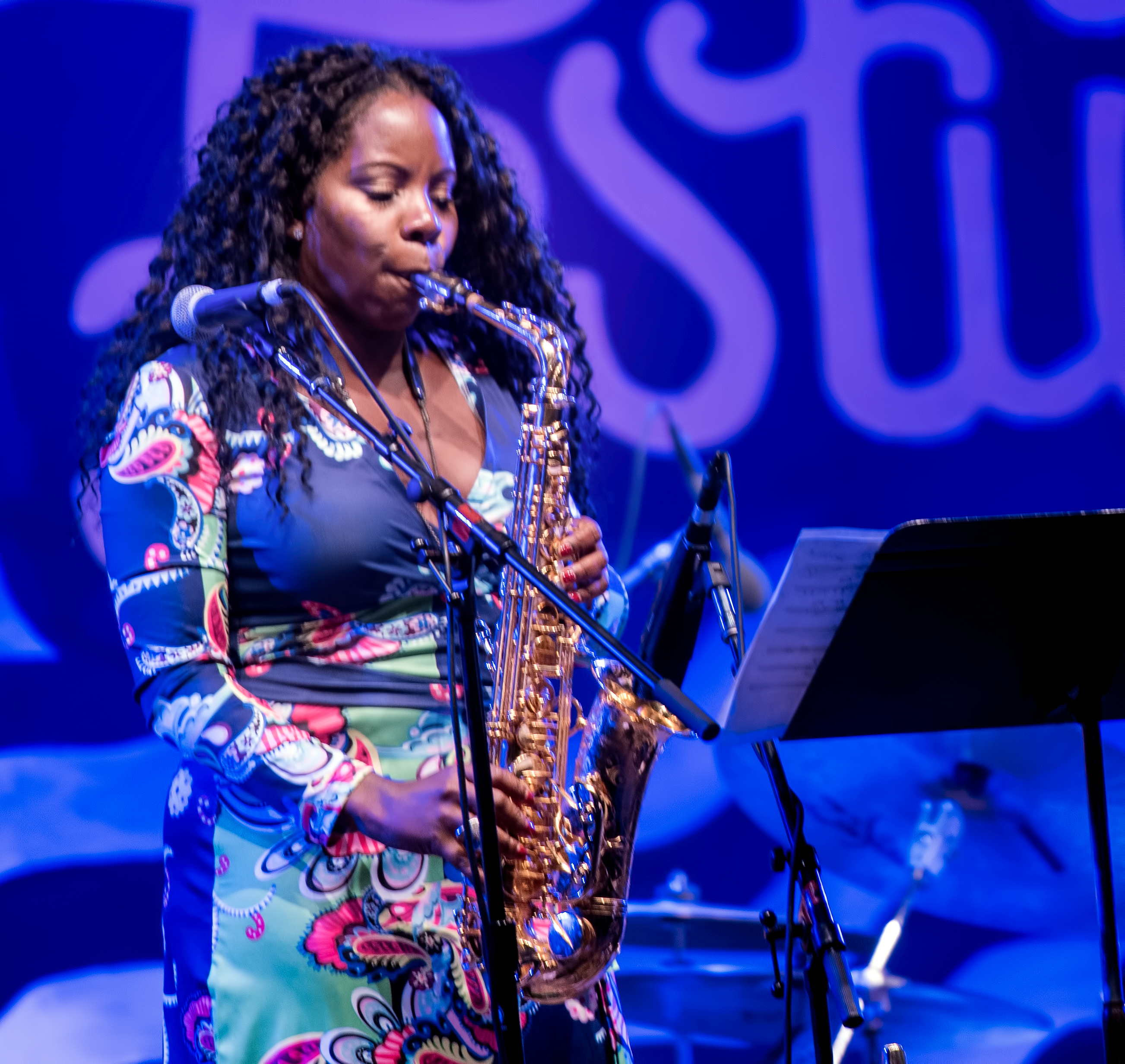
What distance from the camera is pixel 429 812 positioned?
162 cm

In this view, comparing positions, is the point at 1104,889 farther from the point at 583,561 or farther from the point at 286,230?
the point at 286,230

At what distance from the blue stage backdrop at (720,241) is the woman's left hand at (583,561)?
1.40 meters

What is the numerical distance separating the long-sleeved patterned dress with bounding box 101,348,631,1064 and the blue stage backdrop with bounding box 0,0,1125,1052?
1.38 m

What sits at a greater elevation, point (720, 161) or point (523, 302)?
point (720, 161)

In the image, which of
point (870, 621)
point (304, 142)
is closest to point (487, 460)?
point (304, 142)

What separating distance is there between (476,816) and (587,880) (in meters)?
0.43

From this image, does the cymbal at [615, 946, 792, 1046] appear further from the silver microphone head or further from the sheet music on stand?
the silver microphone head

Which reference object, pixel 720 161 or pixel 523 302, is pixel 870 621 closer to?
pixel 523 302

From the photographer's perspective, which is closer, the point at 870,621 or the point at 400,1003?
the point at 870,621

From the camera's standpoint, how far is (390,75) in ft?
7.15

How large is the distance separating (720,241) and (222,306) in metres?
2.11

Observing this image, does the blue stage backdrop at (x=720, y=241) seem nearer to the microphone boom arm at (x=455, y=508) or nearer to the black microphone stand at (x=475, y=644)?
the microphone boom arm at (x=455, y=508)

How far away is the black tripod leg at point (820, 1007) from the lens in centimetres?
170

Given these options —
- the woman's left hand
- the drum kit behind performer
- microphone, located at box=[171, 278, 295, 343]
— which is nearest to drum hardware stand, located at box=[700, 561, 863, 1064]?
the woman's left hand
